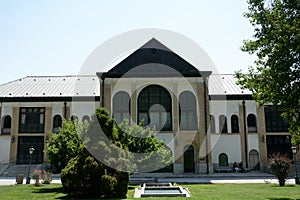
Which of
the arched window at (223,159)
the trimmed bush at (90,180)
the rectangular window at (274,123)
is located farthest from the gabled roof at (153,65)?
the trimmed bush at (90,180)

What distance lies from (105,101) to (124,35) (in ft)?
29.3

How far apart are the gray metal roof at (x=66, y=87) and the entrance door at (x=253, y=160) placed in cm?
627

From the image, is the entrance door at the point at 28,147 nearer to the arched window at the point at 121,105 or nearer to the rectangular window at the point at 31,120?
the rectangular window at the point at 31,120

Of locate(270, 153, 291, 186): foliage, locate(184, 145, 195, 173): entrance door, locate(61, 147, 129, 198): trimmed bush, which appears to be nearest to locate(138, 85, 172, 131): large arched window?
locate(184, 145, 195, 173): entrance door

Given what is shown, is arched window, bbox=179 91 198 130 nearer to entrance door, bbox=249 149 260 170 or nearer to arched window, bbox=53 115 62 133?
entrance door, bbox=249 149 260 170

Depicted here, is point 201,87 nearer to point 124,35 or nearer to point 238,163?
point 238,163

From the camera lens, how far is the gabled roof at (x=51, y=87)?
34.3m

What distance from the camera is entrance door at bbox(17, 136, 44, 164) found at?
32531mm

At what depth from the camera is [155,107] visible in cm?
3030

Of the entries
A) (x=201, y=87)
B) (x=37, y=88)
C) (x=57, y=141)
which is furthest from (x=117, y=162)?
(x=37, y=88)

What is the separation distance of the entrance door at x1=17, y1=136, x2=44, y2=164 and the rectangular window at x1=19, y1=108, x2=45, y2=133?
845mm

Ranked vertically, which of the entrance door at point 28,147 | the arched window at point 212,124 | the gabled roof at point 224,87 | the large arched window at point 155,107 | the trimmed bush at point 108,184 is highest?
the gabled roof at point 224,87

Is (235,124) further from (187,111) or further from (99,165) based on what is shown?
(99,165)

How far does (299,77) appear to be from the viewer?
38.2 feet
